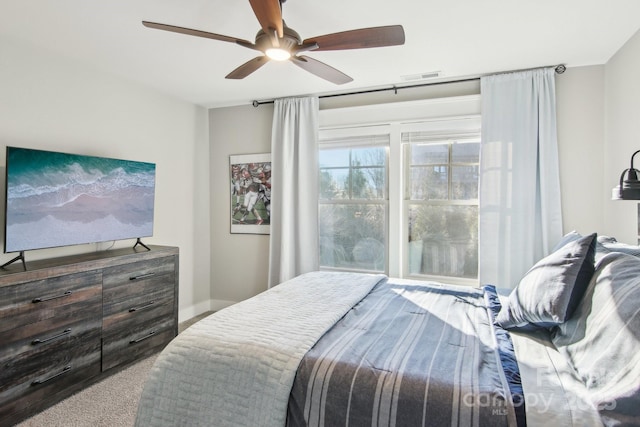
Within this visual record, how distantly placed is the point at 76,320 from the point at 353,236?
2.62 metres

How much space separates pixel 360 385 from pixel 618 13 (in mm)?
2695

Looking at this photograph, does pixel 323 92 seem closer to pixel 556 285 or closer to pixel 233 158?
pixel 233 158

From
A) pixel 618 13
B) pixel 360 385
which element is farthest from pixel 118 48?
pixel 618 13

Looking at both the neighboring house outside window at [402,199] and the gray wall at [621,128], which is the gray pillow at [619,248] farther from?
the neighboring house outside window at [402,199]

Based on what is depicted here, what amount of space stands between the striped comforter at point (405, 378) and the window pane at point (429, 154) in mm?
2144

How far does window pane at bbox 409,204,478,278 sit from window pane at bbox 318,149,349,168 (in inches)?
35.5

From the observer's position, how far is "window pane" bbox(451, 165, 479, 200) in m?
3.45

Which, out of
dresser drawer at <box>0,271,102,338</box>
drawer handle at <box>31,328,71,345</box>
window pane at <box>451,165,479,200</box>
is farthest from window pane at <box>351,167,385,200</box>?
drawer handle at <box>31,328,71,345</box>

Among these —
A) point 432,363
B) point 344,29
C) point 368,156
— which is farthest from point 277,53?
point 368,156

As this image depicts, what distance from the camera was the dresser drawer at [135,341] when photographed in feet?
8.83

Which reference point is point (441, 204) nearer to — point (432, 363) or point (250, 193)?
point (250, 193)

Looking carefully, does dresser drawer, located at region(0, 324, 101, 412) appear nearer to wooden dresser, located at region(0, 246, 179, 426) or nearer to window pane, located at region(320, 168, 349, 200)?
wooden dresser, located at region(0, 246, 179, 426)

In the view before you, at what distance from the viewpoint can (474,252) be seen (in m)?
3.48

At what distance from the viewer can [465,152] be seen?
11.4 feet
